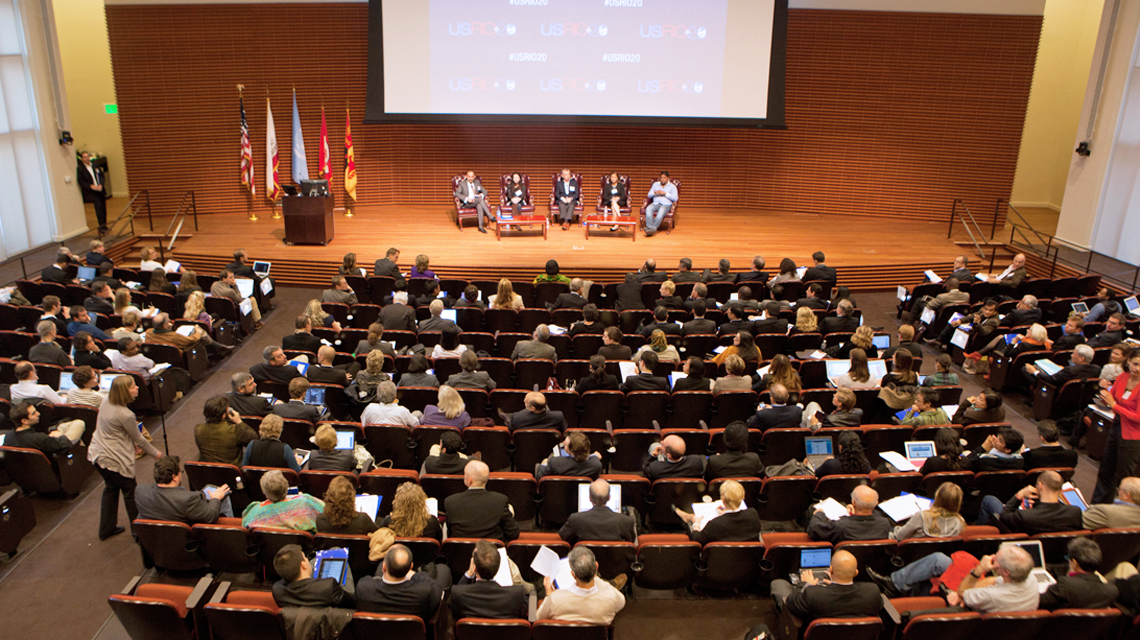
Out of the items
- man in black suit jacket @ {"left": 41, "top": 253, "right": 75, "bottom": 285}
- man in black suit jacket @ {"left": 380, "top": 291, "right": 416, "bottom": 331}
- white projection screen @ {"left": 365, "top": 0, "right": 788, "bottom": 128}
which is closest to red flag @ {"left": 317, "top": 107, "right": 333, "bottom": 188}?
white projection screen @ {"left": 365, "top": 0, "right": 788, "bottom": 128}

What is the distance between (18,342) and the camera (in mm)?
7840

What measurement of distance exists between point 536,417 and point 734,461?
A: 154 cm

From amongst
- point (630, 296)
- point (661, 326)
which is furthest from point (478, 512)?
point (630, 296)

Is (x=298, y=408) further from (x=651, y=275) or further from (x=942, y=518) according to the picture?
(x=651, y=275)

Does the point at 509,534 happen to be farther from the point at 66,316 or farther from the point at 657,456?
the point at 66,316

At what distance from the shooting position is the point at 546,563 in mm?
4473

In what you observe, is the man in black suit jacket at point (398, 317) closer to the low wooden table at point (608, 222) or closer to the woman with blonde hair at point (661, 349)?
the woman with blonde hair at point (661, 349)

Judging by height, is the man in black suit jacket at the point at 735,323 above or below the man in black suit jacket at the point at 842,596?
above

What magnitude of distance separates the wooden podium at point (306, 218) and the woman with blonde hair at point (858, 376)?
8.46 meters

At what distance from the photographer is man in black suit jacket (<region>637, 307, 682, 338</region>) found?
7871 mm

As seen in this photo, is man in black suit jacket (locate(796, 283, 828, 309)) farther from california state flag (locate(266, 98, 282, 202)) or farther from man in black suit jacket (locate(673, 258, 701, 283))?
california state flag (locate(266, 98, 282, 202))

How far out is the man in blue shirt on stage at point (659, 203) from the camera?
13117mm

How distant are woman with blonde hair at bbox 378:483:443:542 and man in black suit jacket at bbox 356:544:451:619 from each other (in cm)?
47

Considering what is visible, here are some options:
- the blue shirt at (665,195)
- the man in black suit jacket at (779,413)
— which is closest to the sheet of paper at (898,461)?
the man in black suit jacket at (779,413)
